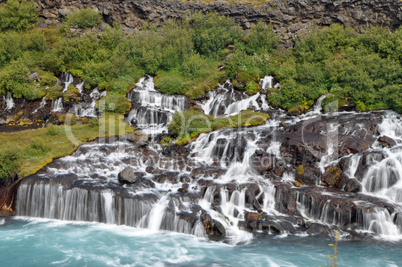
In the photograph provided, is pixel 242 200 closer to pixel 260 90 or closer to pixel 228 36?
pixel 260 90

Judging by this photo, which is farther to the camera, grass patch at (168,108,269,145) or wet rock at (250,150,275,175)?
grass patch at (168,108,269,145)

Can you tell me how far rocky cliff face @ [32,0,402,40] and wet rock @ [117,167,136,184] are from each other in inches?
1102

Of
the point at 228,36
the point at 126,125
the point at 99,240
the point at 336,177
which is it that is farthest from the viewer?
the point at 228,36

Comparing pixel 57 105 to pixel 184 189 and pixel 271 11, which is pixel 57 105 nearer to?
pixel 184 189

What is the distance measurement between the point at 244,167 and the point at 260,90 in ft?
44.1

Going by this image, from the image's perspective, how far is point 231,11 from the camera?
43531mm

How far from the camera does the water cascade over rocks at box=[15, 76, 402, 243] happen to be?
18609mm

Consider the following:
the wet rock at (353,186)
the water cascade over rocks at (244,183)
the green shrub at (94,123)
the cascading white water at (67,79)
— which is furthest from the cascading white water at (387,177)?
the cascading white water at (67,79)

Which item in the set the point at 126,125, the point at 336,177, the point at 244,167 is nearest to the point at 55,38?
the point at 126,125

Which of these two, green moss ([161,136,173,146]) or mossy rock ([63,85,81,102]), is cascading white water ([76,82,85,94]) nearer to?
mossy rock ([63,85,81,102])

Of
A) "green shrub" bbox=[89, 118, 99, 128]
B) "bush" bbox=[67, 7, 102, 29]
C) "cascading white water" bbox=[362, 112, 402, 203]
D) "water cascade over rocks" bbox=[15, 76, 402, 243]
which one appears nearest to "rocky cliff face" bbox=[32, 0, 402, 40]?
"bush" bbox=[67, 7, 102, 29]

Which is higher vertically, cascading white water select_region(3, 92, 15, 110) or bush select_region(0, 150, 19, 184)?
cascading white water select_region(3, 92, 15, 110)

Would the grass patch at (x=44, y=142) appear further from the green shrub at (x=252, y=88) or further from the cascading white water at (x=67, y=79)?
the green shrub at (x=252, y=88)

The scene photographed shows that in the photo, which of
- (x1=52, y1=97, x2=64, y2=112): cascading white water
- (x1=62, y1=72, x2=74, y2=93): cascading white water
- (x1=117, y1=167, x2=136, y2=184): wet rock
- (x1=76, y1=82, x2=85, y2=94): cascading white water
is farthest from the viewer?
(x1=62, y1=72, x2=74, y2=93): cascading white water
